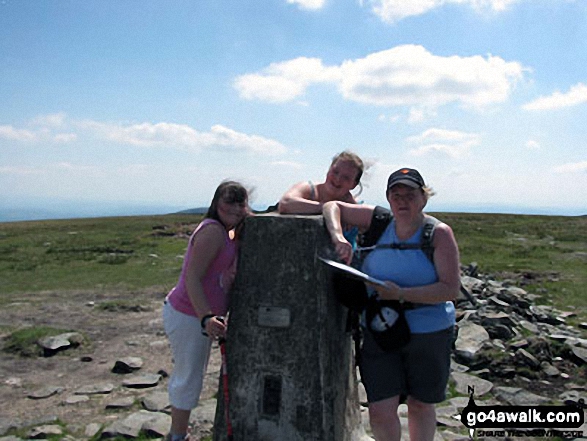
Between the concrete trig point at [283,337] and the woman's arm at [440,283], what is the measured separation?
840 millimetres

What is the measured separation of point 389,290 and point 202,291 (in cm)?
170

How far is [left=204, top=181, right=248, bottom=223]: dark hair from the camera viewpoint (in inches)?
197

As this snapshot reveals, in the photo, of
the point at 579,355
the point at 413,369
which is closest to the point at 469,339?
the point at 579,355

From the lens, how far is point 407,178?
4.37 m

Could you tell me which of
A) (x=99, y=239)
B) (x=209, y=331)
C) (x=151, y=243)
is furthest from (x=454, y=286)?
(x=99, y=239)

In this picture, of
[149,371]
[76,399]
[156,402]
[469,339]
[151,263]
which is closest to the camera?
[156,402]

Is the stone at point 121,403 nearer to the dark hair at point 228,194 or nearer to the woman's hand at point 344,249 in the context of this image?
the dark hair at point 228,194

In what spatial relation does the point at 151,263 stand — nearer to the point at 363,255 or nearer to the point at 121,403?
the point at 121,403

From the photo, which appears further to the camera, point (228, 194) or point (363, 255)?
point (228, 194)

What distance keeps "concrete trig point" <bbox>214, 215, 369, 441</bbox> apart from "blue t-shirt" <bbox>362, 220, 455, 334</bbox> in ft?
2.22

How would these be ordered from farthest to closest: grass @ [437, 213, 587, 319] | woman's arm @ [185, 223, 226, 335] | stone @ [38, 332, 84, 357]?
1. grass @ [437, 213, 587, 319]
2. stone @ [38, 332, 84, 357]
3. woman's arm @ [185, 223, 226, 335]

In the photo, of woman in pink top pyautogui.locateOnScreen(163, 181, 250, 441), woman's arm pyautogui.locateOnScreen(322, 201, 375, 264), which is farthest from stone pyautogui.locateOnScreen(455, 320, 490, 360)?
woman in pink top pyautogui.locateOnScreen(163, 181, 250, 441)

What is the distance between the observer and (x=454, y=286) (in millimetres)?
4285

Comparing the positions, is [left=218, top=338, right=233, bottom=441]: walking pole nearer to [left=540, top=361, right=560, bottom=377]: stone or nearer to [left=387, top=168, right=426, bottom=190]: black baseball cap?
[left=387, top=168, right=426, bottom=190]: black baseball cap
